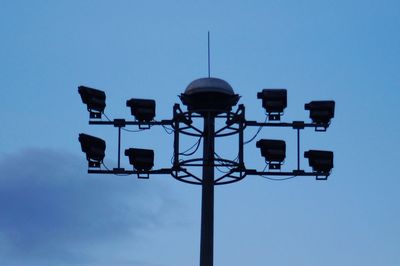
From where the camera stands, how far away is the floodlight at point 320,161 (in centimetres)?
2136

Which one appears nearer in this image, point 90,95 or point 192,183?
point 192,183

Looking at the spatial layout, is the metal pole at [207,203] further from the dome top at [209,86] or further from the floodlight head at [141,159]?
the floodlight head at [141,159]

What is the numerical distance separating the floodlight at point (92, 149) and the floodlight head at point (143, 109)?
2.95ft

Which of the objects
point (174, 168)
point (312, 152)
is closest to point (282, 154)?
point (312, 152)

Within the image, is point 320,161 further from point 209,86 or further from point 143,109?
point 143,109

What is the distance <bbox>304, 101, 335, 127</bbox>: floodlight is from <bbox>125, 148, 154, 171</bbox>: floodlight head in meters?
3.25

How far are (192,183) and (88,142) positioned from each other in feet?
7.37

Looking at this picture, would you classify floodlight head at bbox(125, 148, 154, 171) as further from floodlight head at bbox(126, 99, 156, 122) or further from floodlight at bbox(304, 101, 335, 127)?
floodlight at bbox(304, 101, 335, 127)

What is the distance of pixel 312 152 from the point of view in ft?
70.4

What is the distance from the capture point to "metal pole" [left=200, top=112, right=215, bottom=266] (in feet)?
65.3

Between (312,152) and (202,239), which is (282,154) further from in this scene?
(202,239)

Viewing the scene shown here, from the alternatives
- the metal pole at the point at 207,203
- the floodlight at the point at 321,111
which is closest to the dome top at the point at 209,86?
the metal pole at the point at 207,203

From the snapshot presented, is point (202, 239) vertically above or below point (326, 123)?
below

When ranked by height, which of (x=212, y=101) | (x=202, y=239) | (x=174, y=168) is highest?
(x=212, y=101)
